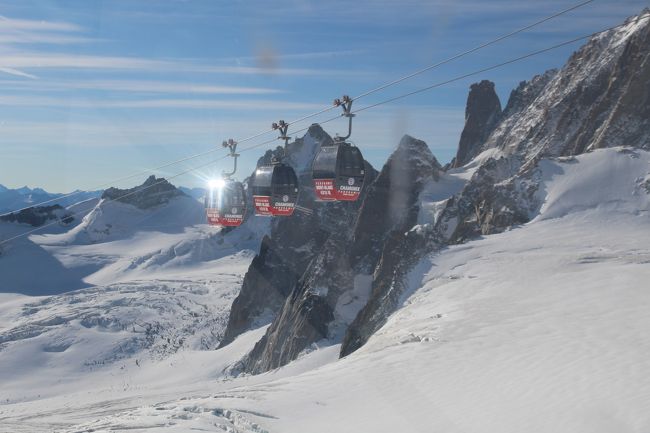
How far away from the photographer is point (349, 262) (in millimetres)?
63969

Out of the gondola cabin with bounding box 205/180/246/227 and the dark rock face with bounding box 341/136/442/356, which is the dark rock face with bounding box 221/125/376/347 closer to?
the dark rock face with bounding box 341/136/442/356

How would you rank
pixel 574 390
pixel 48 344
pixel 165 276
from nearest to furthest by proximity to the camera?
1. pixel 574 390
2. pixel 48 344
3. pixel 165 276

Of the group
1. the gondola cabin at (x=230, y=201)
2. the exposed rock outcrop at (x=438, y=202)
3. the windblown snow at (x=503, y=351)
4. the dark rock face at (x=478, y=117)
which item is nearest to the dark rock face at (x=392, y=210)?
the exposed rock outcrop at (x=438, y=202)

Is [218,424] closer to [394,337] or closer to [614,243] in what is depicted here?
[394,337]

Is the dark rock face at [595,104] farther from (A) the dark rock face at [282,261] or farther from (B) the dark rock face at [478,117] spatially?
(B) the dark rock face at [478,117]

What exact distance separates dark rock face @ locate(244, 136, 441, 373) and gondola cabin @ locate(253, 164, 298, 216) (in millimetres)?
25252

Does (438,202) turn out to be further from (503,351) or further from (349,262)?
(503,351)

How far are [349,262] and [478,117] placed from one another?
77.1 metres

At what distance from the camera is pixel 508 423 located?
57.3ft

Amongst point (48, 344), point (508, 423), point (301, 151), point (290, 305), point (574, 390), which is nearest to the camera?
point (508, 423)

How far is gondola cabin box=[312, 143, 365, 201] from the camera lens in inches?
950

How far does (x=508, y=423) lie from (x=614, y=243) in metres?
23.2

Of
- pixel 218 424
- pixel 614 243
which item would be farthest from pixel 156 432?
pixel 614 243

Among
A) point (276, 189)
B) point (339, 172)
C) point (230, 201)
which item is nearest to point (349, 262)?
point (230, 201)
